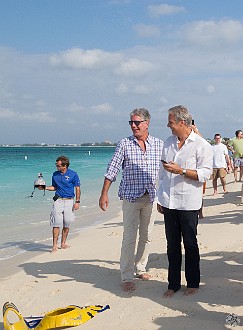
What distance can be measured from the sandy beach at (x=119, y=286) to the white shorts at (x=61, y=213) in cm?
49

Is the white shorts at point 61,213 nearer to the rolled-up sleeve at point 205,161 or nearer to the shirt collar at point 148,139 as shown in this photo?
the shirt collar at point 148,139

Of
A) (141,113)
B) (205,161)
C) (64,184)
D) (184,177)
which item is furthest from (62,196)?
(205,161)

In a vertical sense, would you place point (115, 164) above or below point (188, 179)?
above

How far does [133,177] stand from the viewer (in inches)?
205

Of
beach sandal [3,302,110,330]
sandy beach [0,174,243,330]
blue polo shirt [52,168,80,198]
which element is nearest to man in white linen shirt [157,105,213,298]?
sandy beach [0,174,243,330]

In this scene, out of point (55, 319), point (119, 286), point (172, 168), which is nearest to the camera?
point (55, 319)

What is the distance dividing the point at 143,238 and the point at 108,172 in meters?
0.97

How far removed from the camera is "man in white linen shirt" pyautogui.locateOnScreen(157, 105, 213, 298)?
4.60m

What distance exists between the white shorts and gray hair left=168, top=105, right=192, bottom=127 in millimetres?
3758

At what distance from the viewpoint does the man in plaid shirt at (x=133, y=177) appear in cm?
516

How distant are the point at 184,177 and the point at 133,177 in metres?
0.75

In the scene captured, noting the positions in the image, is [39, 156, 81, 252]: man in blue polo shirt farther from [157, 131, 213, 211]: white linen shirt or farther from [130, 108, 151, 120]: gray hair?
[157, 131, 213, 211]: white linen shirt

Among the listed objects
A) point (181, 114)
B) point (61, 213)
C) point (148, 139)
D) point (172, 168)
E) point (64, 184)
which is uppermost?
point (181, 114)

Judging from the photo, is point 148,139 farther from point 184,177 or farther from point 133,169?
point 184,177
